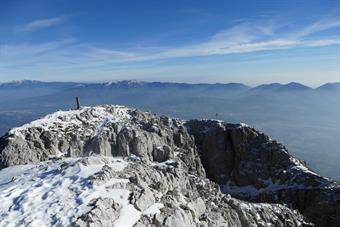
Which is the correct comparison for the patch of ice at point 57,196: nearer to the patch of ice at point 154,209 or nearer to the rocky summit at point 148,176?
the rocky summit at point 148,176

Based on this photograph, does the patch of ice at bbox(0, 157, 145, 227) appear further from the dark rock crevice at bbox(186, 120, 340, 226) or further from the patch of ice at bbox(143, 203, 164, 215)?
the dark rock crevice at bbox(186, 120, 340, 226)

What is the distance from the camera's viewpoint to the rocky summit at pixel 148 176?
38.9 meters

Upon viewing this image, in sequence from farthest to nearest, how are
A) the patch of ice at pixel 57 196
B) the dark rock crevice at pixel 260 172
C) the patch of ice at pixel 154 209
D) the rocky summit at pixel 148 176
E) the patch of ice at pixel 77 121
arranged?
the dark rock crevice at pixel 260 172, the patch of ice at pixel 77 121, the patch of ice at pixel 154 209, the rocky summit at pixel 148 176, the patch of ice at pixel 57 196

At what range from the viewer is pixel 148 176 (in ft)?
171

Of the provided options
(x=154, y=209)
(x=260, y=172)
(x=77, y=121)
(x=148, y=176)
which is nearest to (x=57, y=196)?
(x=154, y=209)

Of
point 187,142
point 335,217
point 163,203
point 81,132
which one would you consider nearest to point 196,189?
point 163,203

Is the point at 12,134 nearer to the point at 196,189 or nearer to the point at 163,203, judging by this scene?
the point at 196,189

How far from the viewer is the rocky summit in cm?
3894

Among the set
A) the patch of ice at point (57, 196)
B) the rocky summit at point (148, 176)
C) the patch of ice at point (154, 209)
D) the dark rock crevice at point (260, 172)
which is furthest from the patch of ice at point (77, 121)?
the patch of ice at point (154, 209)

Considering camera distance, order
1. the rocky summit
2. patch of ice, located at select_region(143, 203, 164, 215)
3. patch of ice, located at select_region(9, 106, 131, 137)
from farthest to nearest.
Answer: patch of ice, located at select_region(9, 106, 131, 137)
patch of ice, located at select_region(143, 203, 164, 215)
the rocky summit

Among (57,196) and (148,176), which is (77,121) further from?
(57,196)

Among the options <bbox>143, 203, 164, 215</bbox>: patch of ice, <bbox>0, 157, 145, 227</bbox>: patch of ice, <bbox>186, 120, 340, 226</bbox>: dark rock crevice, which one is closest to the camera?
<bbox>0, 157, 145, 227</bbox>: patch of ice

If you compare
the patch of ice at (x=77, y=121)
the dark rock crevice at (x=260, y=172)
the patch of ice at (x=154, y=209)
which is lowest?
the dark rock crevice at (x=260, y=172)

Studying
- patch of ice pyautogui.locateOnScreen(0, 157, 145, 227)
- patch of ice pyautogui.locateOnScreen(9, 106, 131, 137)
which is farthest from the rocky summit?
patch of ice pyautogui.locateOnScreen(9, 106, 131, 137)
